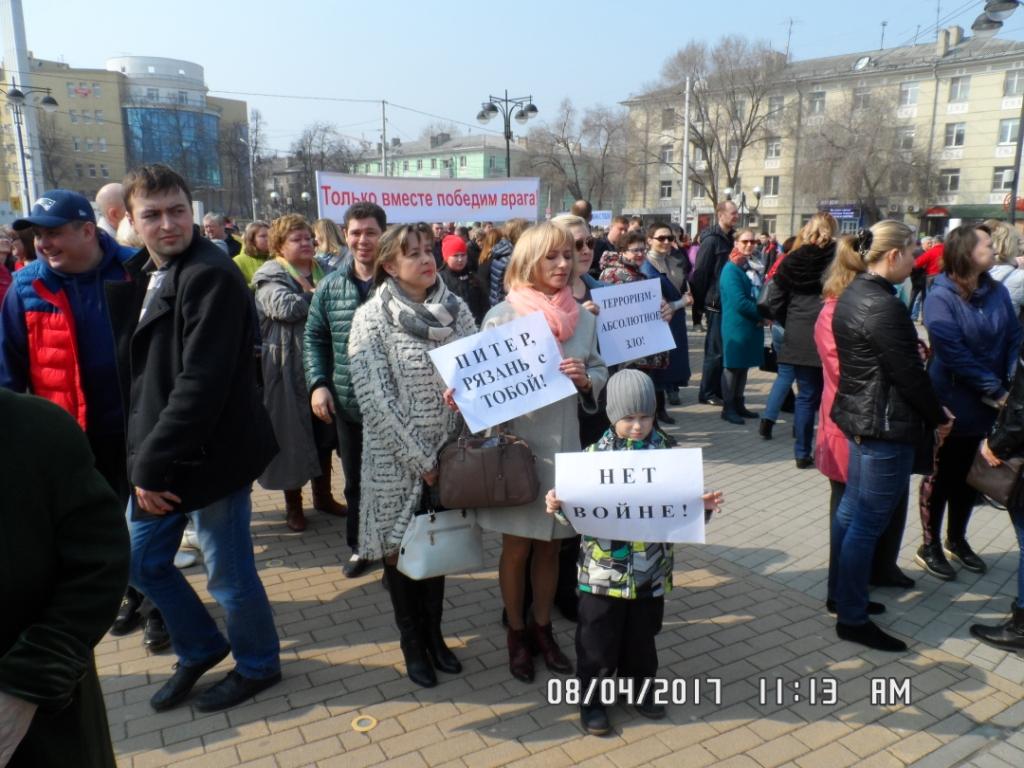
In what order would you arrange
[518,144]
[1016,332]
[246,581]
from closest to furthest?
[246,581], [1016,332], [518,144]

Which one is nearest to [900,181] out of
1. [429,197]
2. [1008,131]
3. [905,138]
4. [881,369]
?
[905,138]

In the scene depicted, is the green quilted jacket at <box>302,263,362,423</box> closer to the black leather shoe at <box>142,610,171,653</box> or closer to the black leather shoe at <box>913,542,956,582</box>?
the black leather shoe at <box>142,610,171,653</box>

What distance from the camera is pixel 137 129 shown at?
83.2 metres

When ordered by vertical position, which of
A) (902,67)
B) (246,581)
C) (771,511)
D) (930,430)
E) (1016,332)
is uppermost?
(902,67)

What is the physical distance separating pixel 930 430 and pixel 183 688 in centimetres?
364

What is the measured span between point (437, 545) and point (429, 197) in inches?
239

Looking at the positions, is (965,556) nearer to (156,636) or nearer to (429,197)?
(156,636)

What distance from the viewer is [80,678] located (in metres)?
1.46

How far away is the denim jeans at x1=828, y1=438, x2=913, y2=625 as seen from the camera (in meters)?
3.36

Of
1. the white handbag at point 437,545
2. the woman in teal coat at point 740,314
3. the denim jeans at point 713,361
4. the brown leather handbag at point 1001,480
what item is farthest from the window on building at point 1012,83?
the white handbag at point 437,545

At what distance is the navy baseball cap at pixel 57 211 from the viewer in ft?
9.84

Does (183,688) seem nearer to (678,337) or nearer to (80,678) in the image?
(80,678)

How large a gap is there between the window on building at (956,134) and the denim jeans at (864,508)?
56.7 meters

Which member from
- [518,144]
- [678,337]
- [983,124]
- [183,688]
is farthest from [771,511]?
[518,144]
